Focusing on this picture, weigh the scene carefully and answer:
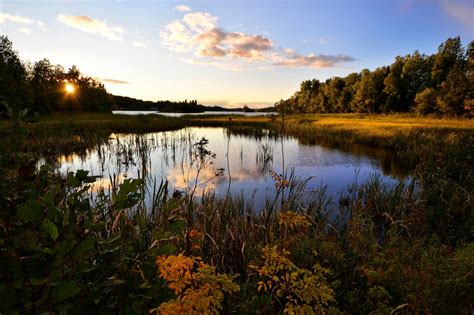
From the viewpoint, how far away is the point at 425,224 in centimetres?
714

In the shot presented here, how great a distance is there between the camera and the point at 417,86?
69125mm

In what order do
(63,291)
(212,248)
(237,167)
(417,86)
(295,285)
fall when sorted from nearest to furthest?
(63,291)
(295,285)
(212,248)
(237,167)
(417,86)

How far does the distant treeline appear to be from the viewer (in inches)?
1827

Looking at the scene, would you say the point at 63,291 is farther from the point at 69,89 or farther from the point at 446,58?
the point at 69,89

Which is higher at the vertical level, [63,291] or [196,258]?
[63,291]

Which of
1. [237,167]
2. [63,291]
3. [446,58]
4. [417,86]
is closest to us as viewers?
[63,291]

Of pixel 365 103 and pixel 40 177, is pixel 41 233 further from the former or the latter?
pixel 365 103

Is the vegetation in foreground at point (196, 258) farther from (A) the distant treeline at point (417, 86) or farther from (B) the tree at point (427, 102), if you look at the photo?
(B) the tree at point (427, 102)

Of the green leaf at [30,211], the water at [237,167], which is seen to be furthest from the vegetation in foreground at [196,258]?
the water at [237,167]

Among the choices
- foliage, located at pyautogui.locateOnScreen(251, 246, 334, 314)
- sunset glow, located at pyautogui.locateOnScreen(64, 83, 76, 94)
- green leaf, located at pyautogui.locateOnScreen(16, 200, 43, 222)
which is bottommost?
foliage, located at pyautogui.locateOnScreen(251, 246, 334, 314)

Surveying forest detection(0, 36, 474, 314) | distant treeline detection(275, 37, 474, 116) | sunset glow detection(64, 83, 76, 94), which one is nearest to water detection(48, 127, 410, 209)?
forest detection(0, 36, 474, 314)

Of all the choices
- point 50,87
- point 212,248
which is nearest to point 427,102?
point 212,248

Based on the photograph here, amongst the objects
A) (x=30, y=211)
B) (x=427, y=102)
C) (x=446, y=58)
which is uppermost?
(x=446, y=58)

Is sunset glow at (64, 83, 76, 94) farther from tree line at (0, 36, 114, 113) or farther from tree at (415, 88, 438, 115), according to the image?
tree at (415, 88, 438, 115)
